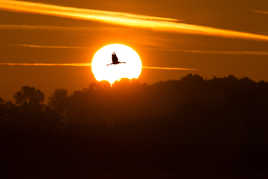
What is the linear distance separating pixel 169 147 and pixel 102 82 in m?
6.07

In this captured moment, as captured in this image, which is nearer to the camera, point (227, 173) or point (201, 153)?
point (227, 173)

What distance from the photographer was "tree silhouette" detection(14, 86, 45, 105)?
42.8 meters

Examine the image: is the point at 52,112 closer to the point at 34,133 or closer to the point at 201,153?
the point at 34,133

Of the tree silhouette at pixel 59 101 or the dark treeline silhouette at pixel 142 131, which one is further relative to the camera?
the tree silhouette at pixel 59 101

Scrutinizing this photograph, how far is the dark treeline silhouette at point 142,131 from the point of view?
1324 inches

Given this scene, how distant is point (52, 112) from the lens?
39.1 meters

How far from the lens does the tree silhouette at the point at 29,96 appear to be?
141 ft

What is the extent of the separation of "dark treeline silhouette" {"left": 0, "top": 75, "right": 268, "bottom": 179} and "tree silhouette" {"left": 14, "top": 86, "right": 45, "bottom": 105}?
0.54ft

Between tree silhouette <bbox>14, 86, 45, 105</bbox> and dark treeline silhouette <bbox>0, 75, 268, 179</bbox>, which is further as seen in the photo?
tree silhouette <bbox>14, 86, 45, 105</bbox>

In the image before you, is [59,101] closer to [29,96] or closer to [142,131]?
[29,96]

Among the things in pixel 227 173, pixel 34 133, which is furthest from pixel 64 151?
pixel 227 173

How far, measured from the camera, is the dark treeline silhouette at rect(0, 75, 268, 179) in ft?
110

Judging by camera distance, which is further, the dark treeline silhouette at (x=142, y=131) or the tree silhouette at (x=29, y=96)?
the tree silhouette at (x=29, y=96)

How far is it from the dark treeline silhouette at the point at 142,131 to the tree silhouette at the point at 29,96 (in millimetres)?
164
